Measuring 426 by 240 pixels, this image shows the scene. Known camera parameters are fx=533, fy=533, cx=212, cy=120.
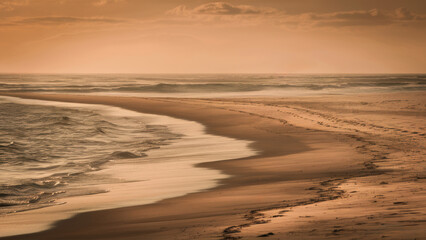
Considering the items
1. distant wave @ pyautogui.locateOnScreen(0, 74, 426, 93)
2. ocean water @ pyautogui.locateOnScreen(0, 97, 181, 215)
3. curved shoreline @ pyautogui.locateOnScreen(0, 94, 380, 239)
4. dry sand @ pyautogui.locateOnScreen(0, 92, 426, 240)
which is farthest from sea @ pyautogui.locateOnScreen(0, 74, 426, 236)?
distant wave @ pyautogui.locateOnScreen(0, 74, 426, 93)

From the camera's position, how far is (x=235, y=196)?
8.49 meters

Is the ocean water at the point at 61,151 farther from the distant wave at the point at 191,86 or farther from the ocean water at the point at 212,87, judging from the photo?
the distant wave at the point at 191,86

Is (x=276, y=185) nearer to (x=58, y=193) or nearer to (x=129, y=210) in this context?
(x=129, y=210)

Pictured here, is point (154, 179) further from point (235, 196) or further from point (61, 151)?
point (61, 151)

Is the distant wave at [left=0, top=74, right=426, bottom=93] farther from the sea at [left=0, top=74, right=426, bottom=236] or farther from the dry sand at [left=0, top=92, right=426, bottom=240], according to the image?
the dry sand at [left=0, top=92, right=426, bottom=240]

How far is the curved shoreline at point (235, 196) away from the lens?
653 cm

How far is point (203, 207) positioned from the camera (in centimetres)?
770

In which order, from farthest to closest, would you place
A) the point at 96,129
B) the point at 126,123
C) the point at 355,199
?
1. the point at 126,123
2. the point at 96,129
3. the point at 355,199

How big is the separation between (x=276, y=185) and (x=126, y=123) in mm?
16480

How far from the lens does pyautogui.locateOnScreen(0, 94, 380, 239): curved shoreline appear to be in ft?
21.4

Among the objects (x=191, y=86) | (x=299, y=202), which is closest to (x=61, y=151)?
(x=299, y=202)

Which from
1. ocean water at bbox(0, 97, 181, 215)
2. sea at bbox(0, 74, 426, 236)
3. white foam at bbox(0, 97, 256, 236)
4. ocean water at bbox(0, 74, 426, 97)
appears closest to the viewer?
white foam at bbox(0, 97, 256, 236)

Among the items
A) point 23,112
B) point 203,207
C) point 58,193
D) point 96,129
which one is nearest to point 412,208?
point 203,207

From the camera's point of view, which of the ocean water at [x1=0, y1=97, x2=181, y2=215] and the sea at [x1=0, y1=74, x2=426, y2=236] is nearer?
the sea at [x1=0, y1=74, x2=426, y2=236]
